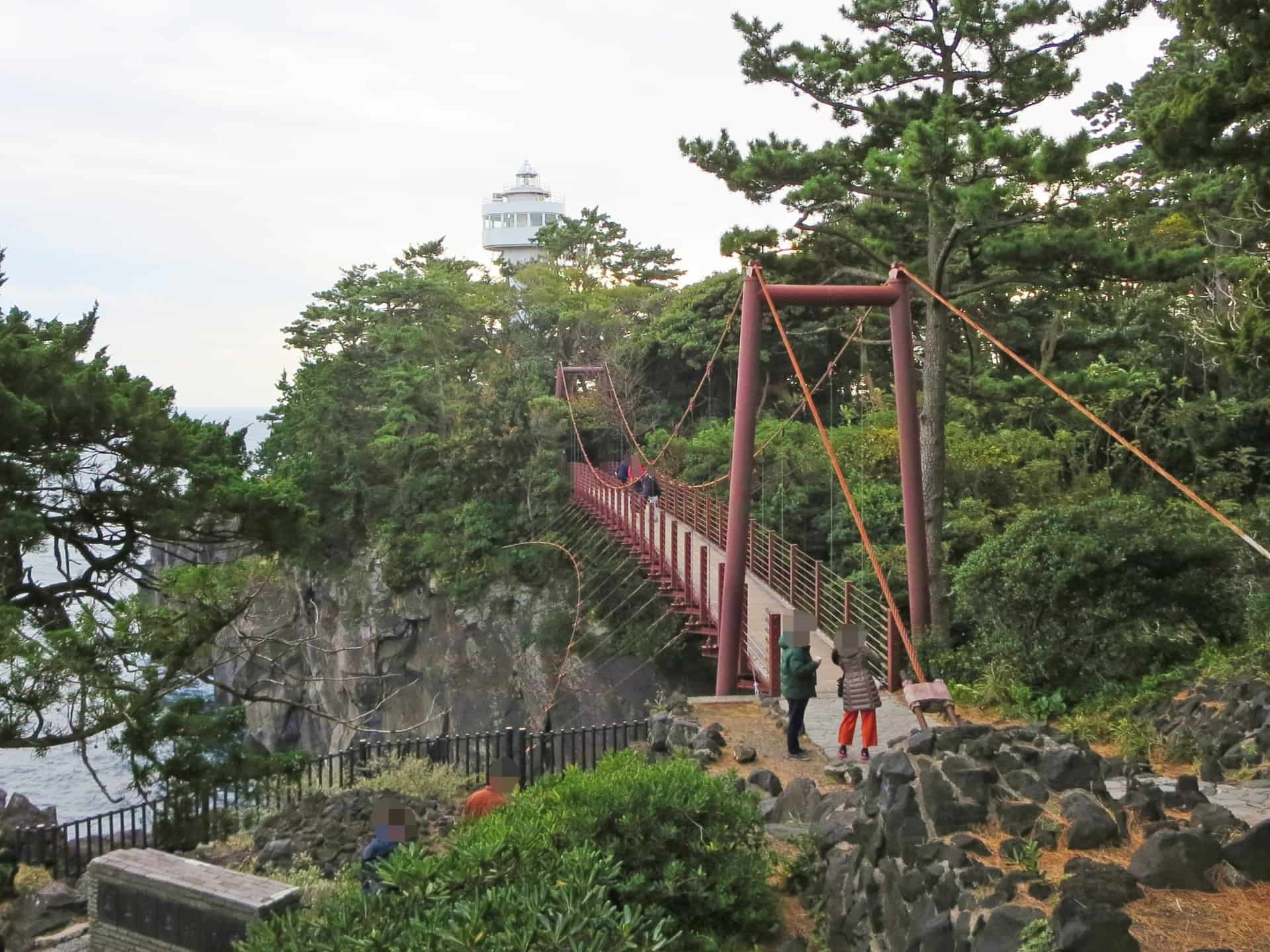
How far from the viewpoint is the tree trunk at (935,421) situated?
Result: 10.7 metres

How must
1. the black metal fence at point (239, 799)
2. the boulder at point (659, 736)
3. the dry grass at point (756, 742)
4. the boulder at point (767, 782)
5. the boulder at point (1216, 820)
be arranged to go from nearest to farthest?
the boulder at point (1216, 820), the boulder at point (767, 782), the dry grass at point (756, 742), the boulder at point (659, 736), the black metal fence at point (239, 799)

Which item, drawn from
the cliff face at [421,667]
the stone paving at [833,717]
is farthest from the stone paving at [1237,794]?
the cliff face at [421,667]

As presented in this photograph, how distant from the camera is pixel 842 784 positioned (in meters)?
7.00

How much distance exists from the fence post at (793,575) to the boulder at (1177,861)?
738cm

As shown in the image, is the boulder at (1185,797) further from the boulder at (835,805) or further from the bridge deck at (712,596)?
the bridge deck at (712,596)

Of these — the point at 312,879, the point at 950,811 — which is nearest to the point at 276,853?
the point at 312,879

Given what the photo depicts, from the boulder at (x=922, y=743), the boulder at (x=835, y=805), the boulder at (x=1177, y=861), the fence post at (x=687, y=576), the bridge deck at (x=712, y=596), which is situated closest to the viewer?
the boulder at (x=1177, y=861)

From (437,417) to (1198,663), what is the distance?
74.3ft

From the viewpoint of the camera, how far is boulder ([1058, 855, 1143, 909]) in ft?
11.5

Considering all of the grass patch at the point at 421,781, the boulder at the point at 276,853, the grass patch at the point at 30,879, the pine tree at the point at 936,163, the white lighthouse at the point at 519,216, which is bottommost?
the grass patch at the point at 30,879

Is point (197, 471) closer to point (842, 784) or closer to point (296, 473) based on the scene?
point (842, 784)

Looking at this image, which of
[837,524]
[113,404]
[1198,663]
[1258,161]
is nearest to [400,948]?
[1258,161]

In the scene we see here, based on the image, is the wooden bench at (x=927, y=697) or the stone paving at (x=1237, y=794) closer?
the stone paving at (x=1237, y=794)

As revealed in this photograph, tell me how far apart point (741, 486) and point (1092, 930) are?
24.4 ft
